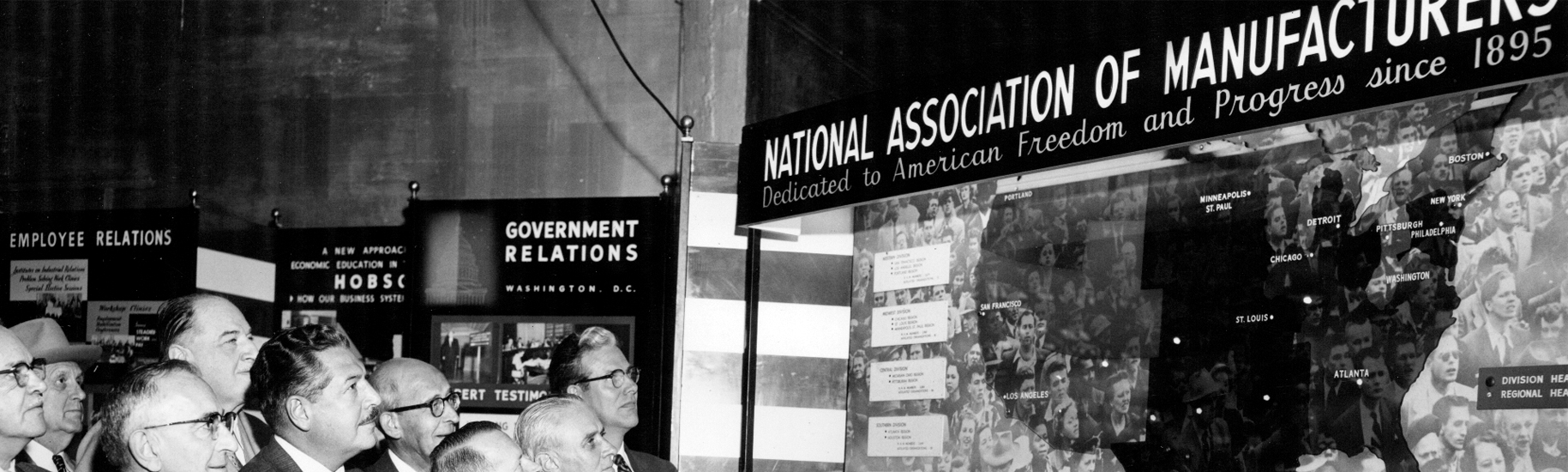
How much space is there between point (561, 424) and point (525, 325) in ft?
8.33

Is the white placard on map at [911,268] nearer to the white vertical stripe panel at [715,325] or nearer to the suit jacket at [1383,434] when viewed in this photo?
the white vertical stripe panel at [715,325]

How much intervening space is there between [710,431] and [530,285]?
1327 mm

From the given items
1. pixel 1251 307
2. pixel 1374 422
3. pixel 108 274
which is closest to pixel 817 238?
pixel 1251 307

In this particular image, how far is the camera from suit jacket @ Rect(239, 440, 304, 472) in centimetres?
354

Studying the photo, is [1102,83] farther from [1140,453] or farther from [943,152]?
[1140,453]

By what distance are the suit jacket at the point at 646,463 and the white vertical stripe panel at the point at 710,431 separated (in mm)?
449

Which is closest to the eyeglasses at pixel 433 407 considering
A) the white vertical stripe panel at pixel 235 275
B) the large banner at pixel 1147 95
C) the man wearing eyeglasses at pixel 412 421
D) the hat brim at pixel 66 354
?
the man wearing eyeglasses at pixel 412 421

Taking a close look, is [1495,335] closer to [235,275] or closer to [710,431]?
[710,431]

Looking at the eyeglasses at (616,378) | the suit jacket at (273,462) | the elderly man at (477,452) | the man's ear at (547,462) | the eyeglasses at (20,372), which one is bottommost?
the man's ear at (547,462)

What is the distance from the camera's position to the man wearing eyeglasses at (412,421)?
4.14 m

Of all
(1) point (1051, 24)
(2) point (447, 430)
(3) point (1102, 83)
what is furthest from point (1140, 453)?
(1) point (1051, 24)

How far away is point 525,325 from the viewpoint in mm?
6613

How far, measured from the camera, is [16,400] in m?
3.44

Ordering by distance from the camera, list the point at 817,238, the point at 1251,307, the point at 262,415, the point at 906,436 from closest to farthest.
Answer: the point at 262,415 → the point at 1251,307 → the point at 906,436 → the point at 817,238
